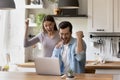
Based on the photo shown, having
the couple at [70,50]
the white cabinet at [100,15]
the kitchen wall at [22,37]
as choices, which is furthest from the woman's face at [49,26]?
the kitchen wall at [22,37]

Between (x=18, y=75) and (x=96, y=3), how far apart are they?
233 cm

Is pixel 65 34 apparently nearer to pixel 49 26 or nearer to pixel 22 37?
pixel 49 26

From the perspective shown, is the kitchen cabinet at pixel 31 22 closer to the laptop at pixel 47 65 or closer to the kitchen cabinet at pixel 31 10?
the kitchen cabinet at pixel 31 10

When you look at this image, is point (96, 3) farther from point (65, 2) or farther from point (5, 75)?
point (5, 75)

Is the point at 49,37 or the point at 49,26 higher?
the point at 49,26

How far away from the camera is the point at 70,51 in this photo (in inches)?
130

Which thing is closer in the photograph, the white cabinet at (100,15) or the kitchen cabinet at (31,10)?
the white cabinet at (100,15)

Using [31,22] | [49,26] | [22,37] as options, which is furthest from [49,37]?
[22,37]

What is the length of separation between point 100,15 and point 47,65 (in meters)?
2.19

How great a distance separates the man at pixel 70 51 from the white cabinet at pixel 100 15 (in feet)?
5.59

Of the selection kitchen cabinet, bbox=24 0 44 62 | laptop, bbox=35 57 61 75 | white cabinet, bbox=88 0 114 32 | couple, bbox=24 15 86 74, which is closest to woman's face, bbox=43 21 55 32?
couple, bbox=24 15 86 74

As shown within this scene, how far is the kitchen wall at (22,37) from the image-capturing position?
5.27 m

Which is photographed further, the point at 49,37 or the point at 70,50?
the point at 49,37

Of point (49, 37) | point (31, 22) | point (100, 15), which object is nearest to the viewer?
point (49, 37)
